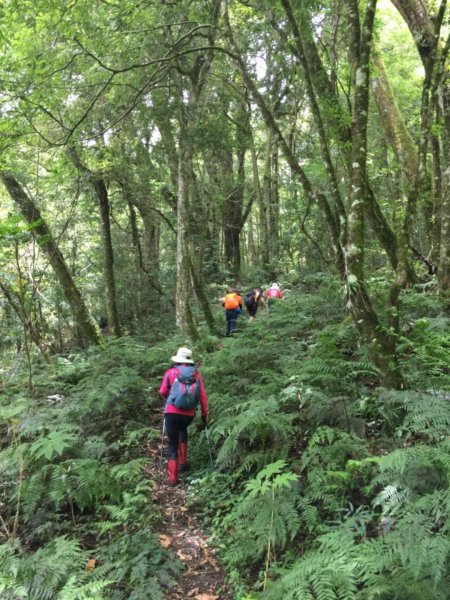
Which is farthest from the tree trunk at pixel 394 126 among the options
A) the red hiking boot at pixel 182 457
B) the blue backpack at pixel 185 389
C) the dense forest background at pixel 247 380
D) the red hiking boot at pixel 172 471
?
the red hiking boot at pixel 172 471

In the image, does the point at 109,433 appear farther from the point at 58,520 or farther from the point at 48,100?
the point at 48,100

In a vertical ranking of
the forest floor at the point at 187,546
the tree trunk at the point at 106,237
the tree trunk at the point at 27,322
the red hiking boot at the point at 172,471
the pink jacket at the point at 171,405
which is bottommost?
the forest floor at the point at 187,546

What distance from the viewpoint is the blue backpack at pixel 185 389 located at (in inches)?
247

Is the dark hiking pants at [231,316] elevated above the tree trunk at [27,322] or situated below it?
below

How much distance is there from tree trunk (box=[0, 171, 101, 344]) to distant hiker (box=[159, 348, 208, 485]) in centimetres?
637

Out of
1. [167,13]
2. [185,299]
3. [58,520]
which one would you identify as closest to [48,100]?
[167,13]

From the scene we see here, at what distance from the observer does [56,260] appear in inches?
491

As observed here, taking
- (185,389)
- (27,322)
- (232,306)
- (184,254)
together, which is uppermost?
(184,254)

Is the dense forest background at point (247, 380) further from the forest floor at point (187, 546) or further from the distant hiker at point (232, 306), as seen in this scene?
the distant hiker at point (232, 306)

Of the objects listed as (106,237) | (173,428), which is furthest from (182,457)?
(106,237)

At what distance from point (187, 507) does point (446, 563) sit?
339 cm

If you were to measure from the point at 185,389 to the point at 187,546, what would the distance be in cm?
203

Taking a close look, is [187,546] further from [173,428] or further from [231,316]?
[231,316]

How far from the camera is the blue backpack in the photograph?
6.27 m
